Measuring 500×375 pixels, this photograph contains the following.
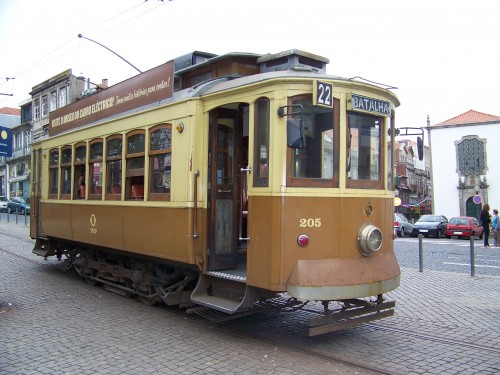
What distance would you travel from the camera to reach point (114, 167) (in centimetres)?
810

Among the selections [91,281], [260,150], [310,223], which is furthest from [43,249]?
[310,223]

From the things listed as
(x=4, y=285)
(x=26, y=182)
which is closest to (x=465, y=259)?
(x=4, y=285)

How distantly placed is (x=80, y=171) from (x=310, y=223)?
5.82 m

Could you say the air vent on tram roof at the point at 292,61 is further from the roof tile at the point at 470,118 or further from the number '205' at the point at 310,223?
the roof tile at the point at 470,118

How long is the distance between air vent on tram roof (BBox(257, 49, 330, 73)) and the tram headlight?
83.9 inches

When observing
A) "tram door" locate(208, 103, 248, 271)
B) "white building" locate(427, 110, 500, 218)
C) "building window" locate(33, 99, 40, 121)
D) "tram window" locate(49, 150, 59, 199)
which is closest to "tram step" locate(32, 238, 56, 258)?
"tram window" locate(49, 150, 59, 199)

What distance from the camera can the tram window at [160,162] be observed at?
22.3 ft

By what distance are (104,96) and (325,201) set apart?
5.30 m

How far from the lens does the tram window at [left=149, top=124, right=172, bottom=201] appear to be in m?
6.79

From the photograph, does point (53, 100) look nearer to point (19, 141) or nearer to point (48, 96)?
point (48, 96)

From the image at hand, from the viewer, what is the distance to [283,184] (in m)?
5.29

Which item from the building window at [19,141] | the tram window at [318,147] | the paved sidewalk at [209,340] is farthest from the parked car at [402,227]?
the building window at [19,141]

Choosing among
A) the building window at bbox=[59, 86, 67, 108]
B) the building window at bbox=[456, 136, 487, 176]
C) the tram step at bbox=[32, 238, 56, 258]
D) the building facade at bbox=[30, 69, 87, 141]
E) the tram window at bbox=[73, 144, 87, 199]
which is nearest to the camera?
the tram window at bbox=[73, 144, 87, 199]

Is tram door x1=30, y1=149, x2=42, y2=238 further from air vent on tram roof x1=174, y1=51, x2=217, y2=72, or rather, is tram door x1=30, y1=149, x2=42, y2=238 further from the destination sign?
the destination sign
